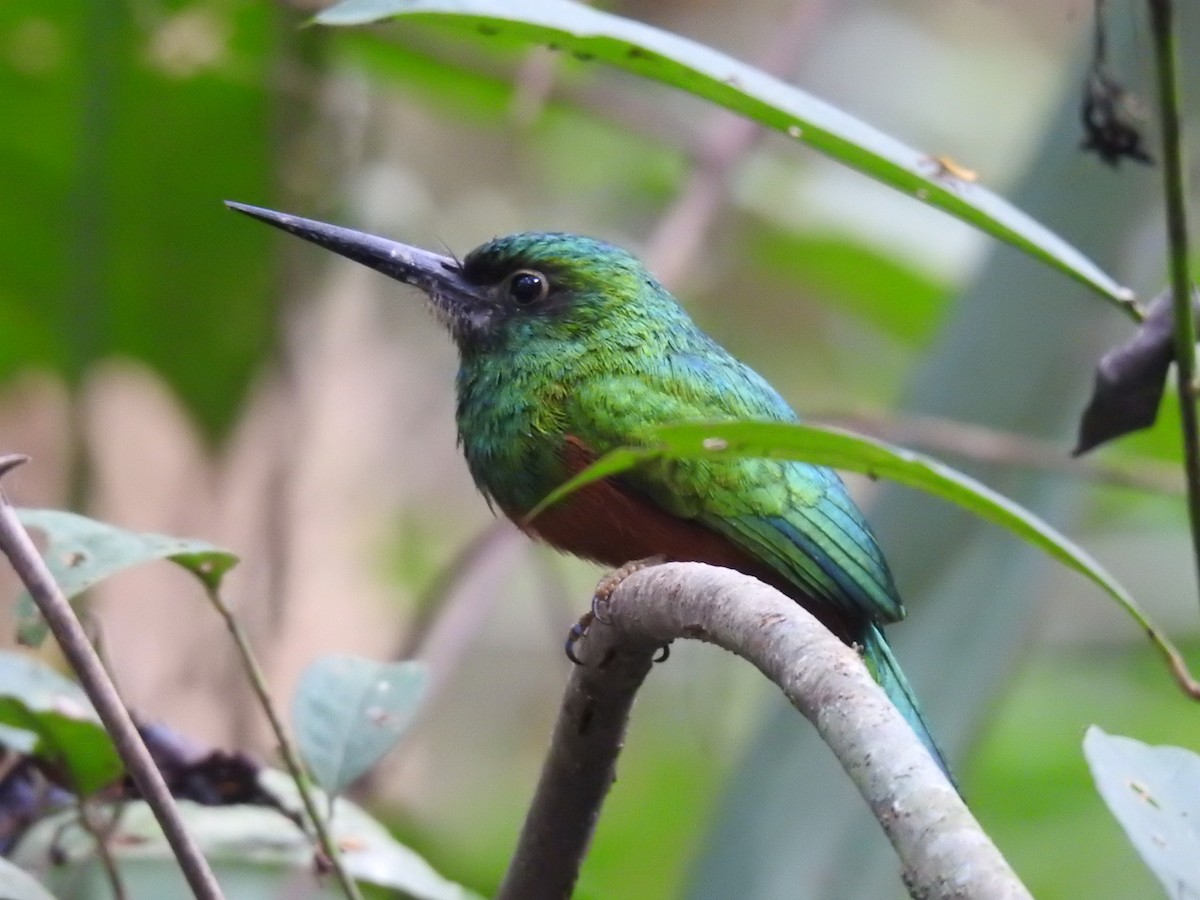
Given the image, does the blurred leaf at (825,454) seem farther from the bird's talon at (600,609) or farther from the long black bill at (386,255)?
the long black bill at (386,255)

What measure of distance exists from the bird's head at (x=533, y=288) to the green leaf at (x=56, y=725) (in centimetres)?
76

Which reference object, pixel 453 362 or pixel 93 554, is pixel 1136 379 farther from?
pixel 453 362

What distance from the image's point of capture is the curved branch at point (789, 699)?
664mm

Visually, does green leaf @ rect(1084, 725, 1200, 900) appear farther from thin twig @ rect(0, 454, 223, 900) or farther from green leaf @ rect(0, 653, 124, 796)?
green leaf @ rect(0, 653, 124, 796)

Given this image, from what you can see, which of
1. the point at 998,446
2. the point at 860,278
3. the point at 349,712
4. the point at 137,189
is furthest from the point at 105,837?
the point at 860,278

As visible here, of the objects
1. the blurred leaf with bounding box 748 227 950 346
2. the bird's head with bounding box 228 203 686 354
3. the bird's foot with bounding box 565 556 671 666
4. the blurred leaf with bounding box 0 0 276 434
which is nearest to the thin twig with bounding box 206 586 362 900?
the bird's foot with bounding box 565 556 671 666

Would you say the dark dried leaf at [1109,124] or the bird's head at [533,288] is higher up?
the dark dried leaf at [1109,124]

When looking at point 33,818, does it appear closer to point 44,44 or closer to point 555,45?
point 555,45

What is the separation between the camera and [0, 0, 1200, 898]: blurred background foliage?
229 cm

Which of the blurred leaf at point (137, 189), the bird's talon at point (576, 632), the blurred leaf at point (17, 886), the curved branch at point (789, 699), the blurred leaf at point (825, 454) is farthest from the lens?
the blurred leaf at point (137, 189)

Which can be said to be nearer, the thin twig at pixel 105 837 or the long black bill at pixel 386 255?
the thin twig at pixel 105 837

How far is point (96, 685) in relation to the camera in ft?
3.16

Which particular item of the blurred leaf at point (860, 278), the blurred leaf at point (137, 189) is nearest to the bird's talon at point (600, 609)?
the blurred leaf at point (137, 189)

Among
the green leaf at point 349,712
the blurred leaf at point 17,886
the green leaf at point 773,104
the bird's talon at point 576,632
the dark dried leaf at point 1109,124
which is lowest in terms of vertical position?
the blurred leaf at point 17,886
